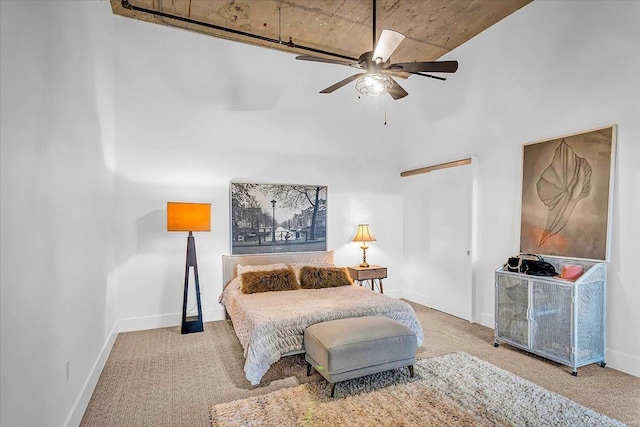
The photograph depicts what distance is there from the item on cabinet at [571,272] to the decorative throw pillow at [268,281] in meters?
2.85

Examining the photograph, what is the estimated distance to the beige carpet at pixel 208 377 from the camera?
2.47 m

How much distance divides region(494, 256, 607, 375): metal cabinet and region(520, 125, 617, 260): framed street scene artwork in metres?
0.21

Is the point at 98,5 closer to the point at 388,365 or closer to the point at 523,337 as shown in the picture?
the point at 388,365

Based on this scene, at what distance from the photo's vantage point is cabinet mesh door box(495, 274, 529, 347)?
3459mm

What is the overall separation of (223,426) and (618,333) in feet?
11.5

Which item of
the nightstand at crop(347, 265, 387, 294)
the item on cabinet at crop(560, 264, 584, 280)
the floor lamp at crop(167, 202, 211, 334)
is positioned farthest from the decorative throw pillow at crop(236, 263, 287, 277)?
the item on cabinet at crop(560, 264, 584, 280)

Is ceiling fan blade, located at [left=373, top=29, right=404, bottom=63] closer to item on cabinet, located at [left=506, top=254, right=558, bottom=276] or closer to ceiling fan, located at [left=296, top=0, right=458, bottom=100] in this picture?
ceiling fan, located at [left=296, top=0, right=458, bottom=100]

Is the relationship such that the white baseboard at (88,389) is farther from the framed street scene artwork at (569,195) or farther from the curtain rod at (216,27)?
the framed street scene artwork at (569,195)

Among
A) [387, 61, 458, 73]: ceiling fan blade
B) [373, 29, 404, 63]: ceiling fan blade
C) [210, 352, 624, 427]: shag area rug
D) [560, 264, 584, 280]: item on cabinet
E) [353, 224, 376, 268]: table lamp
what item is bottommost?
[210, 352, 624, 427]: shag area rug

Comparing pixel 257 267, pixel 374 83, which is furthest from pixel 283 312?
pixel 374 83

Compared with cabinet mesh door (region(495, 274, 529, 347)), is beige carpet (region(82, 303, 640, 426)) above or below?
below

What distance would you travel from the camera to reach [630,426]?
2273mm

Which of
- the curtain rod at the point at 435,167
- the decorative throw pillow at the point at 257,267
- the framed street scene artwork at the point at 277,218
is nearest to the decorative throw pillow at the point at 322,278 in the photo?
the decorative throw pillow at the point at 257,267

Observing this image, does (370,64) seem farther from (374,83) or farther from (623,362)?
(623,362)
